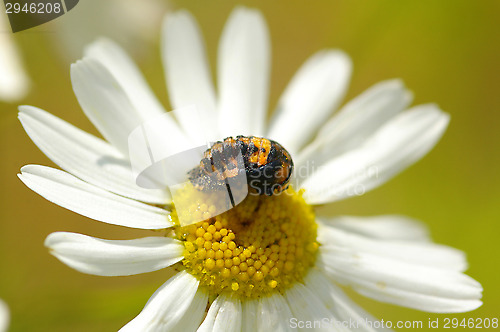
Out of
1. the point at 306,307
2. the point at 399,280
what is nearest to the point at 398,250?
the point at 399,280

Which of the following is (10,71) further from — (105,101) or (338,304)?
Result: (338,304)

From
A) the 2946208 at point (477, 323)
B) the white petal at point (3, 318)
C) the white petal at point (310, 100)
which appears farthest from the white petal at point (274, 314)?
the 2946208 at point (477, 323)

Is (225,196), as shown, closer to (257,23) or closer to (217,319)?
(217,319)

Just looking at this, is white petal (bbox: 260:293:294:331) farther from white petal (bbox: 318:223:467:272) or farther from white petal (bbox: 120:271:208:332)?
white petal (bbox: 318:223:467:272)

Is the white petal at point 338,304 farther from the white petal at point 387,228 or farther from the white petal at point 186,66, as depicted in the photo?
the white petal at point 186,66

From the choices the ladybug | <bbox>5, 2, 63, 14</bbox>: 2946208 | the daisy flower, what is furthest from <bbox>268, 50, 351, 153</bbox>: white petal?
<bbox>5, 2, 63, 14</bbox>: 2946208
